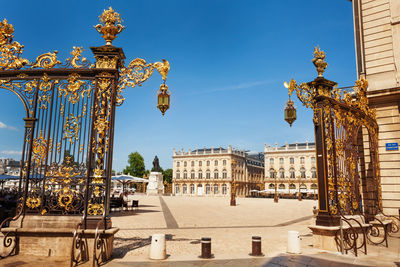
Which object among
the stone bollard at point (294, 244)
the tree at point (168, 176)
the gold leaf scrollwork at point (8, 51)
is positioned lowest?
the stone bollard at point (294, 244)

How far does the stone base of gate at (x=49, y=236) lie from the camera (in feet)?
22.8

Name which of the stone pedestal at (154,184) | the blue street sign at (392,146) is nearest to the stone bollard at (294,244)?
the blue street sign at (392,146)

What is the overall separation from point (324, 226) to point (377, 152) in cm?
492

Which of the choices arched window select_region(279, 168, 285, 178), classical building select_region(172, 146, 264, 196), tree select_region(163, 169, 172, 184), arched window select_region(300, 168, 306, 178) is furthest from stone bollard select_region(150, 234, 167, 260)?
tree select_region(163, 169, 172, 184)

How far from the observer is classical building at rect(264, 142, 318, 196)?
7450cm

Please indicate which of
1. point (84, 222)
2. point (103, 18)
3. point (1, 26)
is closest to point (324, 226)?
point (84, 222)

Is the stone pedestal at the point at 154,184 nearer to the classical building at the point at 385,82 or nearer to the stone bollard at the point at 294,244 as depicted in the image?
the classical building at the point at 385,82

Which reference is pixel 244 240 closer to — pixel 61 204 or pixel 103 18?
pixel 61 204

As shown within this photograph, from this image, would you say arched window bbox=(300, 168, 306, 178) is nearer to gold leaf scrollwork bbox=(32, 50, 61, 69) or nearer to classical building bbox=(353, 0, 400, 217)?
classical building bbox=(353, 0, 400, 217)

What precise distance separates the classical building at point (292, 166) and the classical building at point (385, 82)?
63.6 metres

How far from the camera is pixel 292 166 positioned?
253 ft

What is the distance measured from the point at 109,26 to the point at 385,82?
994 cm

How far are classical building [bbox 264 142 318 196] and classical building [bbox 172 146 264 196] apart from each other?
908 centimetres

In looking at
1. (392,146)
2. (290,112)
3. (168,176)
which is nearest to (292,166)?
(168,176)
